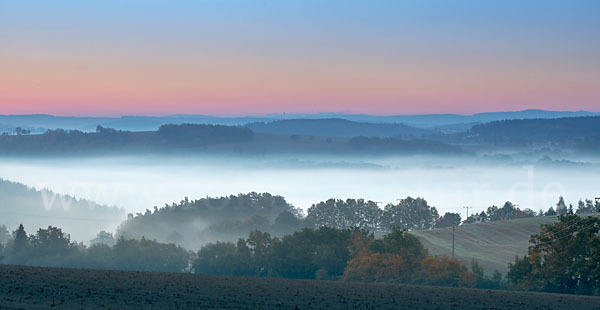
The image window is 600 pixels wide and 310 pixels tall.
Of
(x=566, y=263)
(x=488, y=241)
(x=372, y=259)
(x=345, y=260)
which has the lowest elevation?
(x=488, y=241)

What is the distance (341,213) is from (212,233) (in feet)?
127

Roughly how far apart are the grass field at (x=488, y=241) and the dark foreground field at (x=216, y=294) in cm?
5959

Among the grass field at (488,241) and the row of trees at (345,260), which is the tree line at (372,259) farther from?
the grass field at (488,241)

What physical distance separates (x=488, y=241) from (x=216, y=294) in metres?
101

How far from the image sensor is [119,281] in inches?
1649

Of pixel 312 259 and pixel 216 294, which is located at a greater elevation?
pixel 216 294

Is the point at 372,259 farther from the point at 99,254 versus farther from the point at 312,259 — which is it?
the point at 99,254

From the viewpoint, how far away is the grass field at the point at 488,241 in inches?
4424

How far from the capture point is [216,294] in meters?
37.9

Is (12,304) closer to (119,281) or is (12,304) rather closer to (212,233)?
(119,281)

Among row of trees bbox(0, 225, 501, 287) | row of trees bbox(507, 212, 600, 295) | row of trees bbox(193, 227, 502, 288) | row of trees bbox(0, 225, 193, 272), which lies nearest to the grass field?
row of trees bbox(193, 227, 502, 288)

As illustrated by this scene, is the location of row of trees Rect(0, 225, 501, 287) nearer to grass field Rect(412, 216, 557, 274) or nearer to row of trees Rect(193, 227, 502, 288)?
row of trees Rect(193, 227, 502, 288)

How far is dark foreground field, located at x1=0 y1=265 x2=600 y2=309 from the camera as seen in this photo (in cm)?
3281

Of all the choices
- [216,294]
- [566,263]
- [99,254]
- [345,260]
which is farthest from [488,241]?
[216,294]
